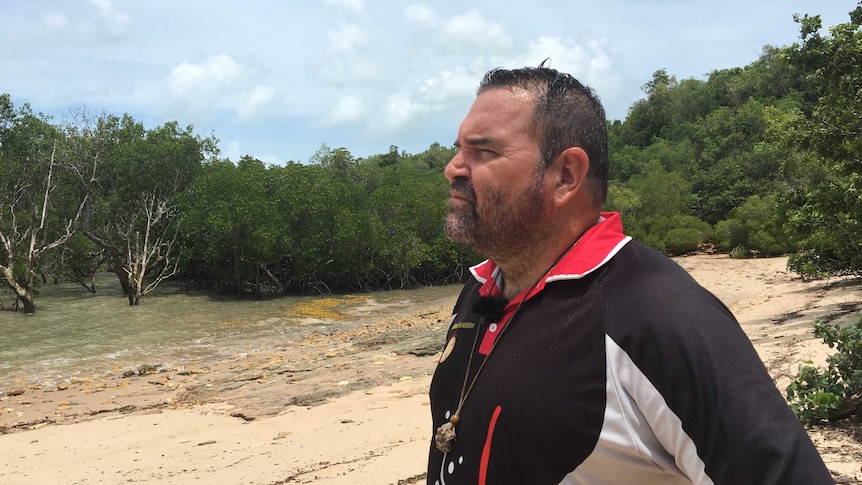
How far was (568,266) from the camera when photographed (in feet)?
4.57

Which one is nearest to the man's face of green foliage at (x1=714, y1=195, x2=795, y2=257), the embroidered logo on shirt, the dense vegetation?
the embroidered logo on shirt

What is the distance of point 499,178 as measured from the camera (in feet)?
5.00

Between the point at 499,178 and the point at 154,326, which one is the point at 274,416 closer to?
the point at 499,178

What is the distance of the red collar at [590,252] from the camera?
1.35 metres

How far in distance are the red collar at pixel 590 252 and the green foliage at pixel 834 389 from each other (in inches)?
146

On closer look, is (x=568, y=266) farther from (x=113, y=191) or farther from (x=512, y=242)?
(x=113, y=191)

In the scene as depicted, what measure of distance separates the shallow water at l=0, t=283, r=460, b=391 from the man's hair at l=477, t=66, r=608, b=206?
1282cm

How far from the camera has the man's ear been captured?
148 centimetres

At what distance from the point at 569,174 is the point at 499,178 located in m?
0.16

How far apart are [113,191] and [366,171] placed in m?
19.7

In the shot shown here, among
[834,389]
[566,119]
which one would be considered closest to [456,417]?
[566,119]

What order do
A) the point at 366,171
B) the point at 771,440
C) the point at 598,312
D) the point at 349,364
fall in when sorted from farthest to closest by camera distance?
1. the point at 366,171
2. the point at 349,364
3. the point at 598,312
4. the point at 771,440

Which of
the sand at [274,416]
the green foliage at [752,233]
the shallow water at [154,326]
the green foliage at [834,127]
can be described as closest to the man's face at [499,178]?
the sand at [274,416]

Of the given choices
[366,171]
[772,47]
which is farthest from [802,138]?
[772,47]
